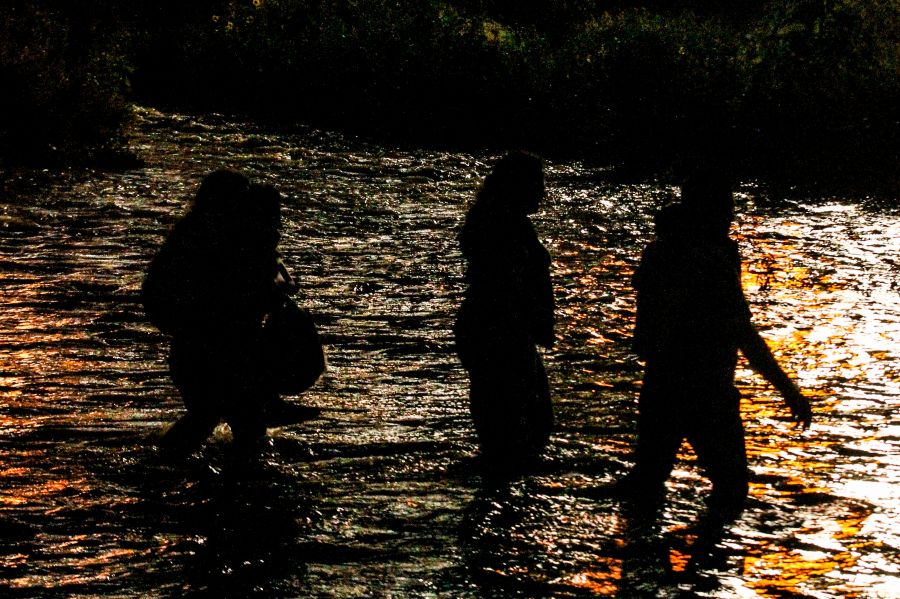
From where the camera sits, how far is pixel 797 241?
1609 cm

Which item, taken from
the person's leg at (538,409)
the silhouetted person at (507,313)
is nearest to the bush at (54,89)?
the silhouetted person at (507,313)

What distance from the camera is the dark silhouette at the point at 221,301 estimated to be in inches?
279

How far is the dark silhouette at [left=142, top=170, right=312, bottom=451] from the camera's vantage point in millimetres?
7094

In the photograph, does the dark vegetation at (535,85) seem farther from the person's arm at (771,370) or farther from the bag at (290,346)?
the person's arm at (771,370)

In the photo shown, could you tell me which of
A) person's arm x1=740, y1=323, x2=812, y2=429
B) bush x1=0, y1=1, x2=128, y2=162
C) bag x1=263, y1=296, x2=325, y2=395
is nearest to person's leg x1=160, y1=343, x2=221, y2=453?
bag x1=263, y1=296, x2=325, y2=395

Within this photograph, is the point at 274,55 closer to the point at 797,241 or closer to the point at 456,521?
the point at 797,241

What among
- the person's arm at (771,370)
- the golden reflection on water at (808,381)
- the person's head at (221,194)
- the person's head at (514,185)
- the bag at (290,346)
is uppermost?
the person's head at (514,185)

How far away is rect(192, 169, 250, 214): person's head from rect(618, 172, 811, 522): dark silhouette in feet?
6.99

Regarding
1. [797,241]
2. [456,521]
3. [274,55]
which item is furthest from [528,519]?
[274,55]

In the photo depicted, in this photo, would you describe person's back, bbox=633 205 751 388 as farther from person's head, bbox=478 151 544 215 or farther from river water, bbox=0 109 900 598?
person's head, bbox=478 151 544 215

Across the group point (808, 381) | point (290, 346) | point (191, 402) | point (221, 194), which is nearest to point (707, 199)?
point (290, 346)

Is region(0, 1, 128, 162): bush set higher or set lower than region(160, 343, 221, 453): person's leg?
higher

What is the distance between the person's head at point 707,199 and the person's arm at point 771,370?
0.50m

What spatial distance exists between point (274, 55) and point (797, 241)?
64.7ft
